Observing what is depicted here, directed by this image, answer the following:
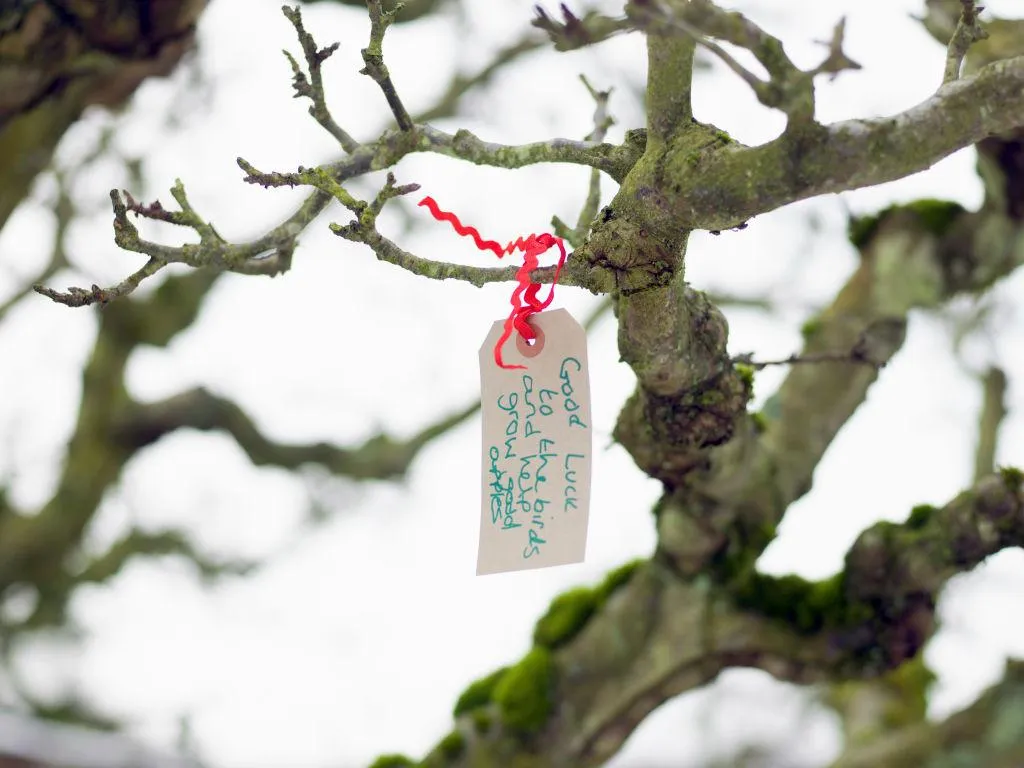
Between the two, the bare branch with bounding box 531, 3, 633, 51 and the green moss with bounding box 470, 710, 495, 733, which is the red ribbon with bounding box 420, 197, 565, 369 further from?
the green moss with bounding box 470, 710, 495, 733

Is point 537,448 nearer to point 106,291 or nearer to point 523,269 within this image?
point 523,269

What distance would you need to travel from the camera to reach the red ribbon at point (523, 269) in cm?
107

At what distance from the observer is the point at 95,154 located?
10.6ft

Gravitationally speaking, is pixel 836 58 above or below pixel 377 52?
below

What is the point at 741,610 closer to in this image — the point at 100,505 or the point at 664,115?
the point at 664,115

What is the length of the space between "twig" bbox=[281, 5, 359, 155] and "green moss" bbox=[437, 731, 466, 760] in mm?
952

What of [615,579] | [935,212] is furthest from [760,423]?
[935,212]

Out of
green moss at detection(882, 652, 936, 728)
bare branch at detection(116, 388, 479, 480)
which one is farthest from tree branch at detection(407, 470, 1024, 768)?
bare branch at detection(116, 388, 479, 480)

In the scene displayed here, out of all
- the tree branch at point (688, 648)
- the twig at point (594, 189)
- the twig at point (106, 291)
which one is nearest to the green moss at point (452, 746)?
the tree branch at point (688, 648)

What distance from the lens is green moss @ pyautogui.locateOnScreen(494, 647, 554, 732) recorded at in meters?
1.58

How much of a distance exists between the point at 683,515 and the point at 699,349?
1.34ft

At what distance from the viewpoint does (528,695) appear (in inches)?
62.6

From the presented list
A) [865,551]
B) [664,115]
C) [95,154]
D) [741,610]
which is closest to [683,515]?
[741,610]

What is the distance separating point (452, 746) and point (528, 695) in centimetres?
15
